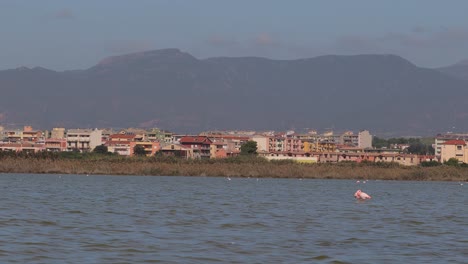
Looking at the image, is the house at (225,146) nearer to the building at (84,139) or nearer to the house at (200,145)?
the house at (200,145)

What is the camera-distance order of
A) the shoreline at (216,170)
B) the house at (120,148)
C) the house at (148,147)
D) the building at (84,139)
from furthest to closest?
the building at (84,139)
the house at (120,148)
the house at (148,147)
the shoreline at (216,170)

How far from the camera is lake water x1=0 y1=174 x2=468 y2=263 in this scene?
67.9 feet

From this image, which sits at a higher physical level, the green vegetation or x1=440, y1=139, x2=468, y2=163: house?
x1=440, y1=139, x2=468, y2=163: house

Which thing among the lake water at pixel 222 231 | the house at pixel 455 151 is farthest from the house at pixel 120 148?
the lake water at pixel 222 231

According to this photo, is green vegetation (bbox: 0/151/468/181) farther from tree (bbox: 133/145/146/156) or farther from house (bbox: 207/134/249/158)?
tree (bbox: 133/145/146/156)

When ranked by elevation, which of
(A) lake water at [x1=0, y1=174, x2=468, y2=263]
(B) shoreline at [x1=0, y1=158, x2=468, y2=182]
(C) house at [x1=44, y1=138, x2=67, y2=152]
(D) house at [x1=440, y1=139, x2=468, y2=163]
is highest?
(C) house at [x1=44, y1=138, x2=67, y2=152]

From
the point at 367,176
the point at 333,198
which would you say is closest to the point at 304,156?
the point at 367,176

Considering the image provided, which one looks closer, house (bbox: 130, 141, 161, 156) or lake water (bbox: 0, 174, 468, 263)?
lake water (bbox: 0, 174, 468, 263)

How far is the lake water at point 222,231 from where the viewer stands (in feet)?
67.9

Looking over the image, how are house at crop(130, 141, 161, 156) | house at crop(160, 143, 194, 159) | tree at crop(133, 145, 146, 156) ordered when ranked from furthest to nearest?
house at crop(130, 141, 161, 156)
tree at crop(133, 145, 146, 156)
house at crop(160, 143, 194, 159)

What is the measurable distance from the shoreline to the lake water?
3887cm

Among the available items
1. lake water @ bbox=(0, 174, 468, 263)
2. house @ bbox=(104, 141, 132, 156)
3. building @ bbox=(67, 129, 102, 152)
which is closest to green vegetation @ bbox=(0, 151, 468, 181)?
lake water @ bbox=(0, 174, 468, 263)

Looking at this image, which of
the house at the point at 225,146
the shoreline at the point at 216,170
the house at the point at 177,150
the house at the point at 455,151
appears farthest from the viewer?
the house at the point at 455,151

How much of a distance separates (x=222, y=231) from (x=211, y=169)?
57820mm
